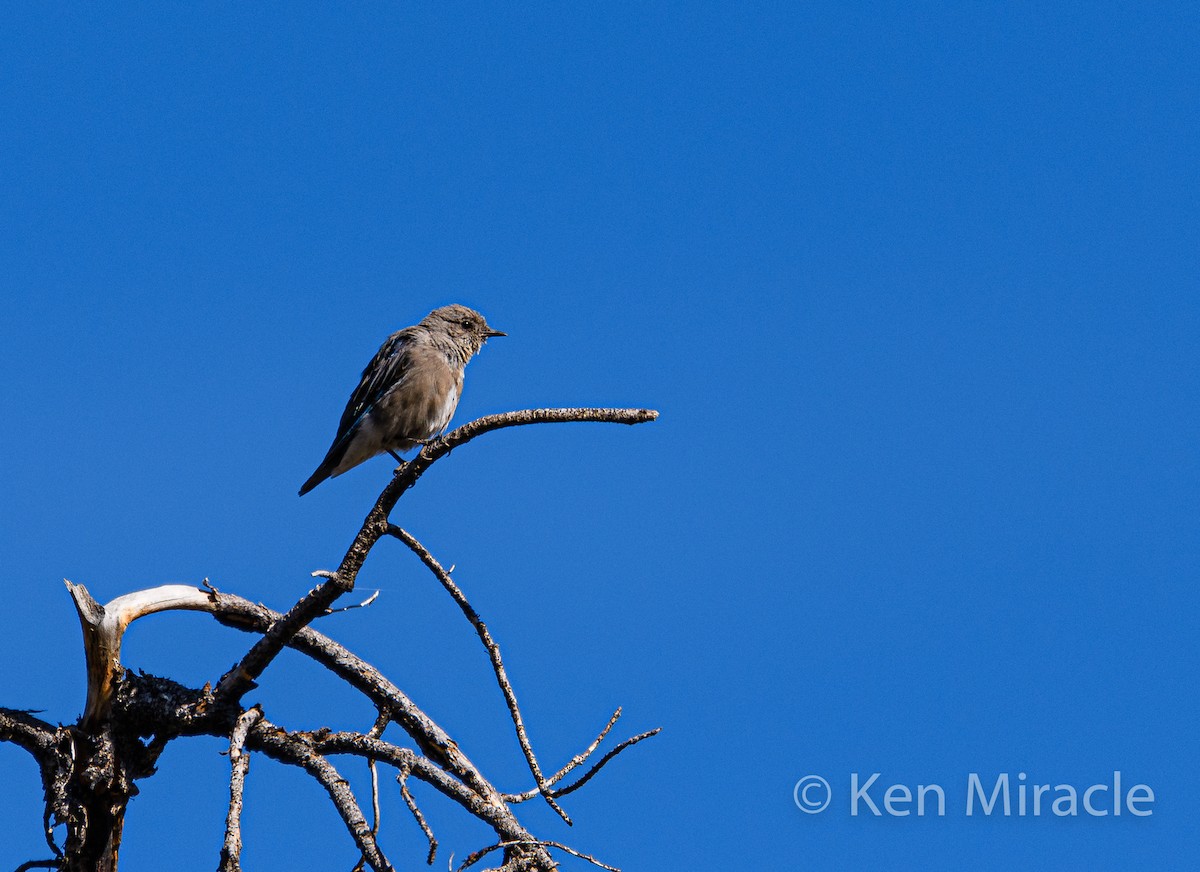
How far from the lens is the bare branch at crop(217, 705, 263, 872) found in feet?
13.2

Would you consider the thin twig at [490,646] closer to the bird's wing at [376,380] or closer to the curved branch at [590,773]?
the curved branch at [590,773]

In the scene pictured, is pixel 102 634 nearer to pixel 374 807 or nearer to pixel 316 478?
pixel 374 807

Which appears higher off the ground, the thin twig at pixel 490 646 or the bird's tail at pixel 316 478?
the bird's tail at pixel 316 478

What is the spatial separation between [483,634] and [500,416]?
3.51 ft

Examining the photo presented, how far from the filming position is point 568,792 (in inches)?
197

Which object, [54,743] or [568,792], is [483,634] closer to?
[568,792]

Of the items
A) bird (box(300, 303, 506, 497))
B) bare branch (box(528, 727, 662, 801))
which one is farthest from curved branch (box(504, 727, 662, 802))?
bird (box(300, 303, 506, 497))

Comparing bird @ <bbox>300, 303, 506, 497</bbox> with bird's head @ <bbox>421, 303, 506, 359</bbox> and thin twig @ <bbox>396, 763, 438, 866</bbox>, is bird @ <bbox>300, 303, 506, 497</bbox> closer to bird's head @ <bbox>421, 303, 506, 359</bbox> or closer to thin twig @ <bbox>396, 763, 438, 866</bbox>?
bird's head @ <bbox>421, 303, 506, 359</bbox>

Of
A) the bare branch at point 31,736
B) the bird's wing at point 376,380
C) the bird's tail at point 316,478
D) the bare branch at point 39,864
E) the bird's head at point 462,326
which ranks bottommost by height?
the bare branch at point 39,864

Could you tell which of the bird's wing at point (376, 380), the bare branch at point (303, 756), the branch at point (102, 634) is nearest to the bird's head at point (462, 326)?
the bird's wing at point (376, 380)

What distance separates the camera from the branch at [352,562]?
4617 mm

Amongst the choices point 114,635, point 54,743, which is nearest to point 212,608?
point 114,635

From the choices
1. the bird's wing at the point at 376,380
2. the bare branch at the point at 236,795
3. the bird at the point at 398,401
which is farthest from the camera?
the bird's wing at the point at 376,380

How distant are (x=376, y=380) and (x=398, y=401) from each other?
1.34 feet
